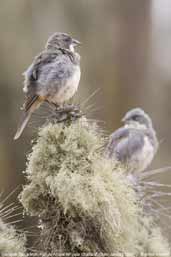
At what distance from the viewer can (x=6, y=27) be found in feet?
35.6

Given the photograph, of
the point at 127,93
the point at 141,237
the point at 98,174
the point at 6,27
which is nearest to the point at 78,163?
the point at 98,174

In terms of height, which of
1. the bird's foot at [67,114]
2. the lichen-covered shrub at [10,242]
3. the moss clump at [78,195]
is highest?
the bird's foot at [67,114]

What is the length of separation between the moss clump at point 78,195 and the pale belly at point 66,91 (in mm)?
1425

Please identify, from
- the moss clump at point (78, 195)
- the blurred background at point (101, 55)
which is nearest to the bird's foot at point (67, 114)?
the moss clump at point (78, 195)

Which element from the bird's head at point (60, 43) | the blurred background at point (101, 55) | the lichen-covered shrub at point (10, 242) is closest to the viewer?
the lichen-covered shrub at point (10, 242)

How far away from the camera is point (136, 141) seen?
648 cm

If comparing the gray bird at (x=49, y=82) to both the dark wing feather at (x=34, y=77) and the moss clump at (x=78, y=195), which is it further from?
the moss clump at (x=78, y=195)

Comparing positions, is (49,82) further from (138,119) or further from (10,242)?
(138,119)

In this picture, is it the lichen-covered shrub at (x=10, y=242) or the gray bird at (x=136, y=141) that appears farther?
the gray bird at (x=136, y=141)

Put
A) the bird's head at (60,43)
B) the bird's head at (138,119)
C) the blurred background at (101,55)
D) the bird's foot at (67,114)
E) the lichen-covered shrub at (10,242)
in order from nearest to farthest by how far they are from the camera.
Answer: the lichen-covered shrub at (10,242), the bird's foot at (67,114), the bird's head at (60,43), the bird's head at (138,119), the blurred background at (101,55)

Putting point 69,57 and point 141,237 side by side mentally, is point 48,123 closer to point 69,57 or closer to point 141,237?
point 141,237

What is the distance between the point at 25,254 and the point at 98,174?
0.41 m

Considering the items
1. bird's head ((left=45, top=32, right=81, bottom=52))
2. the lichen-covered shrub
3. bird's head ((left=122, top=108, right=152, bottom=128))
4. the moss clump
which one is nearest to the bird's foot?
the moss clump

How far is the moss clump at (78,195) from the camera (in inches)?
122
